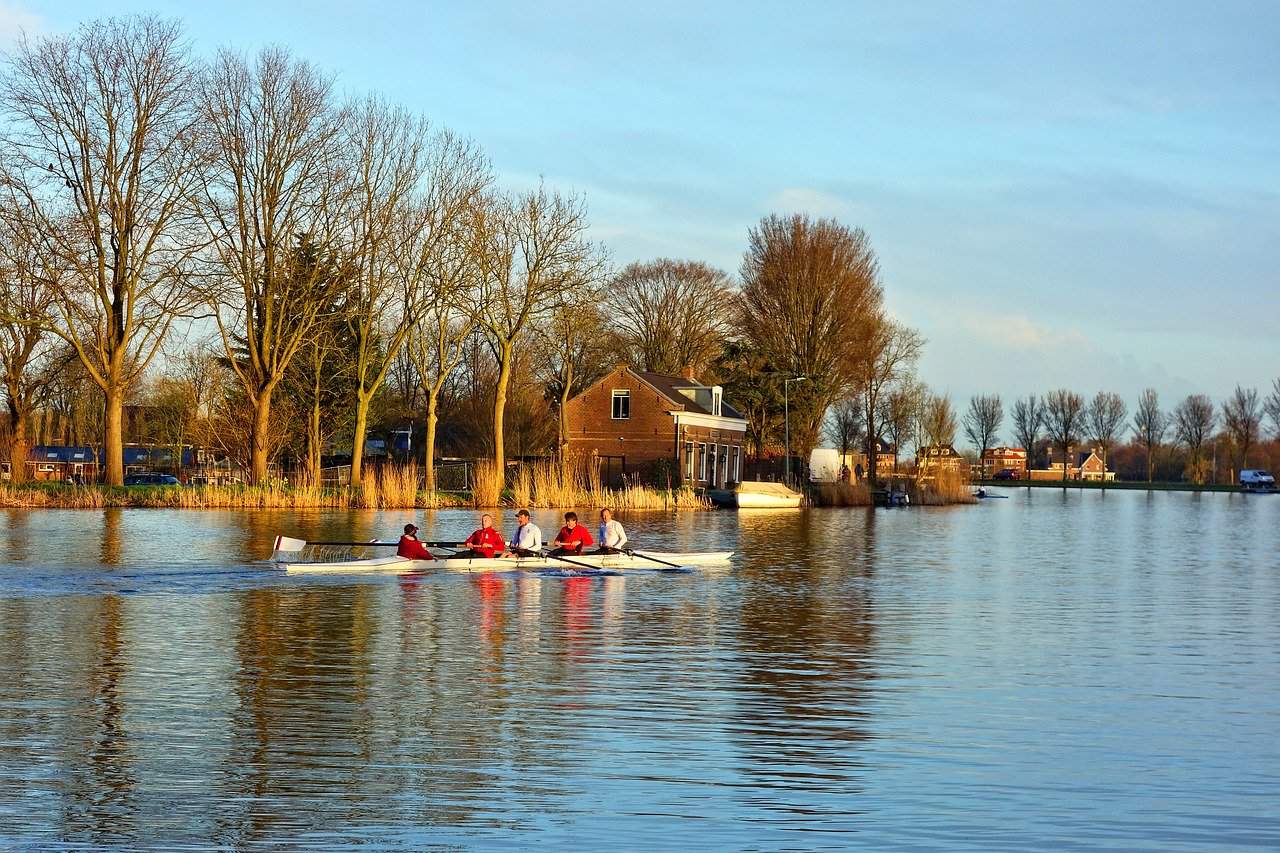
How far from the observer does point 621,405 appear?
249 ft

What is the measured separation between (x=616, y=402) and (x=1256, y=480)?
92.4m

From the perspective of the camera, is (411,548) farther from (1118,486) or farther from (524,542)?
(1118,486)

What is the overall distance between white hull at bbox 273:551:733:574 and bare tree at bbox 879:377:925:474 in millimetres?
57179

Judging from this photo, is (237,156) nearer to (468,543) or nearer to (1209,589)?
(468,543)

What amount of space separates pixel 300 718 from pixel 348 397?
5059cm

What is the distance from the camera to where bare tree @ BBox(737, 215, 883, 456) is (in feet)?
251

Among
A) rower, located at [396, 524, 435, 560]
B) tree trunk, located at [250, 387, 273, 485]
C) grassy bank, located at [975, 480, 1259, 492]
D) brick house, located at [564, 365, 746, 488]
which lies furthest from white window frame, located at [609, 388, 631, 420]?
grassy bank, located at [975, 480, 1259, 492]

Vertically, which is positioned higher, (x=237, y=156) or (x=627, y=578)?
(x=237, y=156)

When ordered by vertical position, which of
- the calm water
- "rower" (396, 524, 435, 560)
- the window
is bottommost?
the calm water

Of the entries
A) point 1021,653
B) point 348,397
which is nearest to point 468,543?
point 1021,653

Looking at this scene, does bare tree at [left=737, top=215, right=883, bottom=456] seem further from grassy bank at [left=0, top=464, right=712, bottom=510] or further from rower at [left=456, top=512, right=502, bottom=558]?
rower at [left=456, top=512, right=502, bottom=558]

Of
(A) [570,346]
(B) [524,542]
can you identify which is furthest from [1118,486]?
(B) [524,542]

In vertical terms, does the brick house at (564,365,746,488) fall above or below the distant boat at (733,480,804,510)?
above

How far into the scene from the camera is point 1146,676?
628 inches
